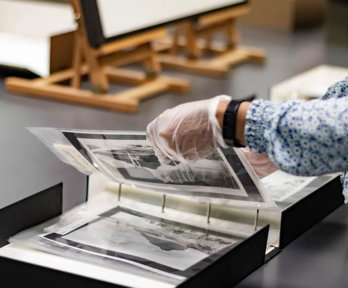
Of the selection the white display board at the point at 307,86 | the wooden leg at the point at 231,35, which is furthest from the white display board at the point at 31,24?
the white display board at the point at 307,86

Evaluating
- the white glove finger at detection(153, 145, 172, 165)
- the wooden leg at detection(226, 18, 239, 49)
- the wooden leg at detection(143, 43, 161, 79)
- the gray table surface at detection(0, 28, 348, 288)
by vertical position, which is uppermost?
the wooden leg at detection(226, 18, 239, 49)

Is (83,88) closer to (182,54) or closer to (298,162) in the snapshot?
(182,54)

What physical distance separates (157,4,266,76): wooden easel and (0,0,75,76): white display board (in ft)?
1.24

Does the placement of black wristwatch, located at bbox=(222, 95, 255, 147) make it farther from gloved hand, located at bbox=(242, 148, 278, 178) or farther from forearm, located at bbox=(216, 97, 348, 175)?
gloved hand, located at bbox=(242, 148, 278, 178)

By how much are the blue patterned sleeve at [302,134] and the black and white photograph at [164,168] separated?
0.42ft

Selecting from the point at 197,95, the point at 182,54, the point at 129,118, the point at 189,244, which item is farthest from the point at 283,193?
the point at 182,54

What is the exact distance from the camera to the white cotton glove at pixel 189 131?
109 cm

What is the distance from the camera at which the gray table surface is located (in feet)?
3.95

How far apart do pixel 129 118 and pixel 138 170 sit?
3.05 ft

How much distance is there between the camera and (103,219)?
129cm

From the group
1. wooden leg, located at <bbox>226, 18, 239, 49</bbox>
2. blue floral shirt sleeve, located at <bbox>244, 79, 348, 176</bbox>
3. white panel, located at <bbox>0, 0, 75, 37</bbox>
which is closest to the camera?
blue floral shirt sleeve, located at <bbox>244, 79, 348, 176</bbox>

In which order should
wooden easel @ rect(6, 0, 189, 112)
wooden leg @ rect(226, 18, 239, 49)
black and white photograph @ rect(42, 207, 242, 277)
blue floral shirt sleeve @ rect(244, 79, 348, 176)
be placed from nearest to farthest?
blue floral shirt sleeve @ rect(244, 79, 348, 176) < black and white photograph @ rect(42, 207, 242, 277) < wooden easel @ rect(6, 0, 189, 112) < wooden leg @ rect(226, 18, 239, 49)

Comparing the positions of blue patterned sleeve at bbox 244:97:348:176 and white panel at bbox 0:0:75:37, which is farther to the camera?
white panel at bbox 0:0:75:37

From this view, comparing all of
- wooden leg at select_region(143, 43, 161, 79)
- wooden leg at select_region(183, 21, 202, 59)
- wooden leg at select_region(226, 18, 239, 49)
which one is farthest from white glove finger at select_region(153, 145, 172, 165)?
wooden leg at select_region(226, 18, 239, 49)
